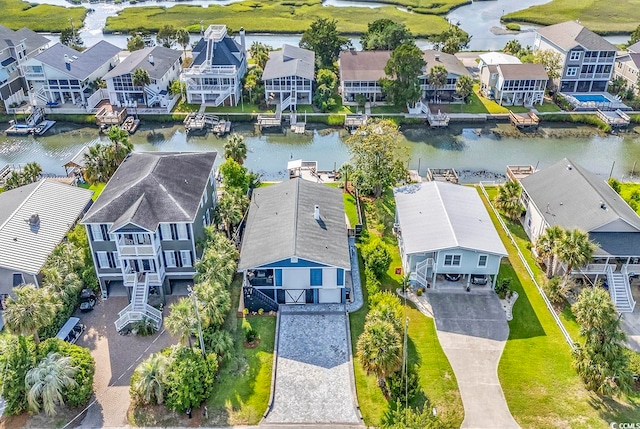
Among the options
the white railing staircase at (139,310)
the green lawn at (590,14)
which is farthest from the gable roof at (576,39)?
the white railing staircase at (139,310)

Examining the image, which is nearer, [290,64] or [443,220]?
[443,220]

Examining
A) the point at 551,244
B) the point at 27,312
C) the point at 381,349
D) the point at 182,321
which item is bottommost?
the point at 381,349

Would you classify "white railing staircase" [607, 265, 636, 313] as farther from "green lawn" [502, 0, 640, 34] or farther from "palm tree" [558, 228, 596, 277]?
"green lawn" [502, 0, 640, 34]

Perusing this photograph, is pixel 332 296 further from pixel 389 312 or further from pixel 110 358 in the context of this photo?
pixel 110 358

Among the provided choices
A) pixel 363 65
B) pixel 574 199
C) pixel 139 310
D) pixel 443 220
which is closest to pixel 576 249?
pixel 574 199

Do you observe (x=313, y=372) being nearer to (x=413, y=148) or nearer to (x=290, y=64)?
(x=413, y=148)

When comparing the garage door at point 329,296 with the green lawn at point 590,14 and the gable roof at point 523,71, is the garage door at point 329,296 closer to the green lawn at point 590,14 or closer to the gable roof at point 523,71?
the gable roof at point 523,71
